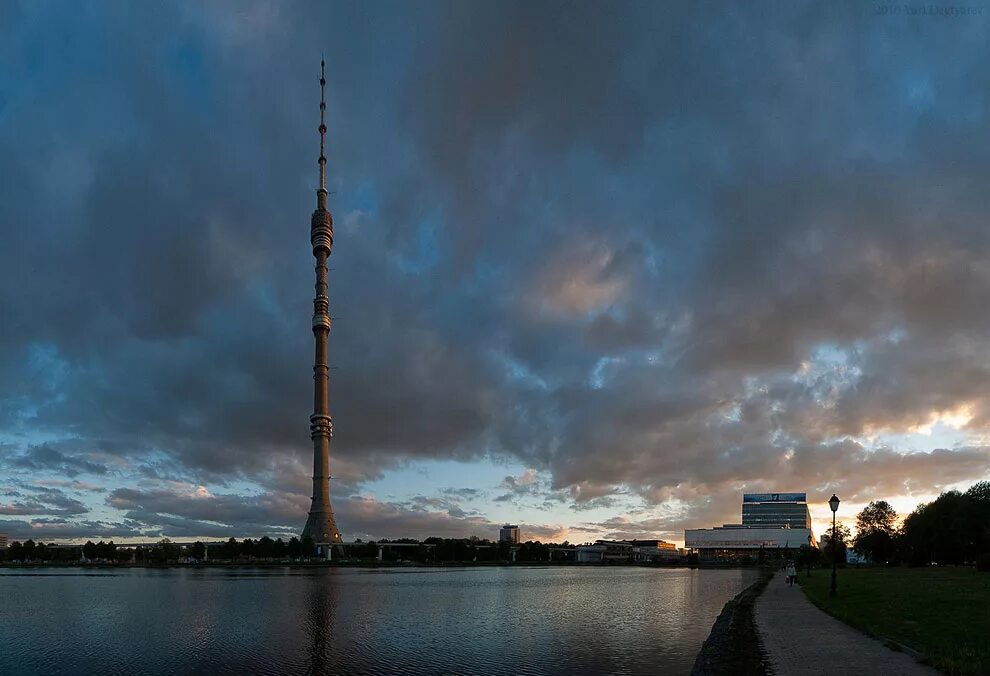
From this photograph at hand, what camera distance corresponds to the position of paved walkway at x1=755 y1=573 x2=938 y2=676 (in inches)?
958

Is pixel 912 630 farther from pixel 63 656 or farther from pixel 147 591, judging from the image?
pixel 147 591

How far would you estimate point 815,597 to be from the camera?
57.8 m

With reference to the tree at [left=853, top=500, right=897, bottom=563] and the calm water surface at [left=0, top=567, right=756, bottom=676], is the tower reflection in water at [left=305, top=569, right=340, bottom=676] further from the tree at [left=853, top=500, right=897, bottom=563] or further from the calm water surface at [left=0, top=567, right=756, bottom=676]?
the tree at [left=853, top=500, right=897, bottom=563]

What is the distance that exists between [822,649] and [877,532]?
504ft

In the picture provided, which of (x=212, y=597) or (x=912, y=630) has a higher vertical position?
(x=912, y=630)

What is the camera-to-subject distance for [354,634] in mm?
44531

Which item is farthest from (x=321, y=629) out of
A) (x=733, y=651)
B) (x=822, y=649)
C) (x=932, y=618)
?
(x=932, y=618)

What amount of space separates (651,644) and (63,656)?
3008cm

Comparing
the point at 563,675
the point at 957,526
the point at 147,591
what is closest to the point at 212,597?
the point at 147,591

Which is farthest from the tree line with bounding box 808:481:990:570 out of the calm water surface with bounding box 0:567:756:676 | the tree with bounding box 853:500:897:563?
the calm water surface with bounding box 0:567:756:676

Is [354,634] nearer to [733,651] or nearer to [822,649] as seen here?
[733,651]

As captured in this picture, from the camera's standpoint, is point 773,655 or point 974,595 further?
point 974,595

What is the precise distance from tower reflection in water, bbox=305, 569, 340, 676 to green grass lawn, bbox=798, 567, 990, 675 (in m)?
23.8

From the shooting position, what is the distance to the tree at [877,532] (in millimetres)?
160375
